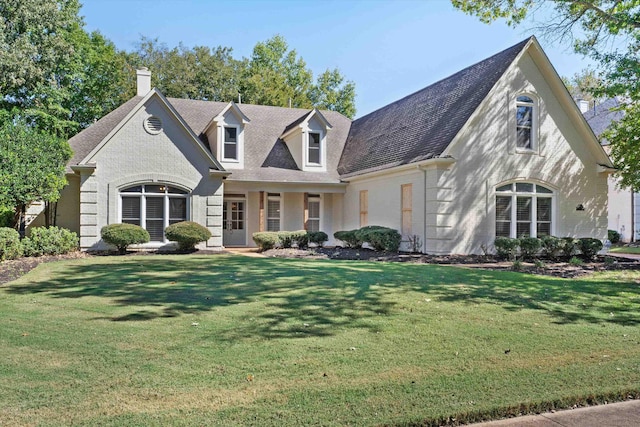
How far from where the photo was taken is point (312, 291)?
355 inches

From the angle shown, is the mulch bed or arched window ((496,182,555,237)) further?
arched window ((496,182,555,237))

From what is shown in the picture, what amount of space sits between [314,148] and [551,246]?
11.1 metres

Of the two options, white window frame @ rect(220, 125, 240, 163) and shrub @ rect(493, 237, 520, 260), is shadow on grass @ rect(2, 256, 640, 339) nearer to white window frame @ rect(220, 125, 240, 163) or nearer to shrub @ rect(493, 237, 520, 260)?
shrub @ rect(493, 237, 520, 260)

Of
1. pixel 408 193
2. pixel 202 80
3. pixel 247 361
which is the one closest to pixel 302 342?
pixel 247 361

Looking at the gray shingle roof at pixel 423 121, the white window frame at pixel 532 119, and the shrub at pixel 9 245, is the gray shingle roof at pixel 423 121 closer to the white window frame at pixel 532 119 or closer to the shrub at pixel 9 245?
the white window frame at pixel 532 119

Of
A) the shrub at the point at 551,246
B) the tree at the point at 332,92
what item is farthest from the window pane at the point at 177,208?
the tree at the point at 332,92

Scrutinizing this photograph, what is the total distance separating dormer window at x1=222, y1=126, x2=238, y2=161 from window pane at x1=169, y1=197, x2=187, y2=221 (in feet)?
12.0

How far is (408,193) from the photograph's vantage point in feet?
62.3

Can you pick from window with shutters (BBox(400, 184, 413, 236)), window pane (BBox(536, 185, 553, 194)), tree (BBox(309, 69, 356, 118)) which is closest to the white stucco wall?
window with shutters (BBox(400, 184, 413, 236))

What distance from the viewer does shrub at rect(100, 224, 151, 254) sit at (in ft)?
54.5

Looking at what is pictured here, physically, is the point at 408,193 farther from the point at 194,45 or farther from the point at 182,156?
the point at 194,45

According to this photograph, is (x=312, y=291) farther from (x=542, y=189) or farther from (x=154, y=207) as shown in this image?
(x=542, y=189)

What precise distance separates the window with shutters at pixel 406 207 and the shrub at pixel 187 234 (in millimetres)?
7416

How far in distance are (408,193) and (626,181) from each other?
368 inches
